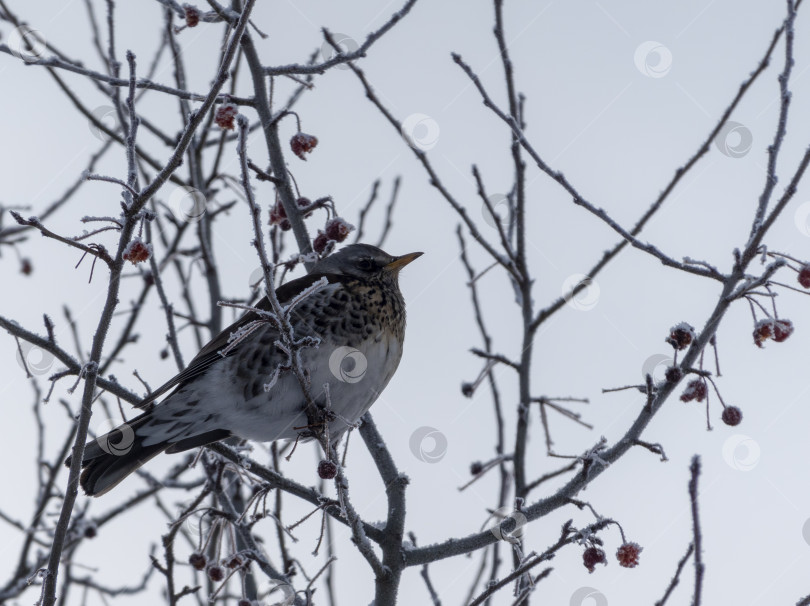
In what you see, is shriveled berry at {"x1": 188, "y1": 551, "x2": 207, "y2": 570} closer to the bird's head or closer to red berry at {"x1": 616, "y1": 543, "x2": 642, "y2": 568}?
the bird's head

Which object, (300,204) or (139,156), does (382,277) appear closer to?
(300,204)

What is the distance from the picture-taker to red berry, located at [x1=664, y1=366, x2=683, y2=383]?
2943 mm

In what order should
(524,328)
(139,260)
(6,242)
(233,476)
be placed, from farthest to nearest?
1. (6,242)
2. (233,476)
3. (524,328)
4. (139,260)

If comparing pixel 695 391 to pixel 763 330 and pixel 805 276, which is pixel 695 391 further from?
pixel 805 276

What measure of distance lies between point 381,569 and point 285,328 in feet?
4.26

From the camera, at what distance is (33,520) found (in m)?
5.44

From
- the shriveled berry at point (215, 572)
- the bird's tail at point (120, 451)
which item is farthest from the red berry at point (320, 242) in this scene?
the shriveled berry at point (215, 572)

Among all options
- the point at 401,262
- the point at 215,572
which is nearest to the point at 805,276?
the point at 401,262

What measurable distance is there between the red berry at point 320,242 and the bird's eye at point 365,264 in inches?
40.5

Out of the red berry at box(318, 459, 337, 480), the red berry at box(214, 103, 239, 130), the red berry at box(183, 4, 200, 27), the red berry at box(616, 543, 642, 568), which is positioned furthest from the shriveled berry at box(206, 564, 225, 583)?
the red berry at box(183, 4, 200, 27)

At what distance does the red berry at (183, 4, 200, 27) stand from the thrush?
1326mm

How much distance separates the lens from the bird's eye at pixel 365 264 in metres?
4.95

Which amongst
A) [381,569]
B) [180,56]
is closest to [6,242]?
[180,56]

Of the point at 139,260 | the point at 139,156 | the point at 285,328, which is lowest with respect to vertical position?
the point at 285,328
